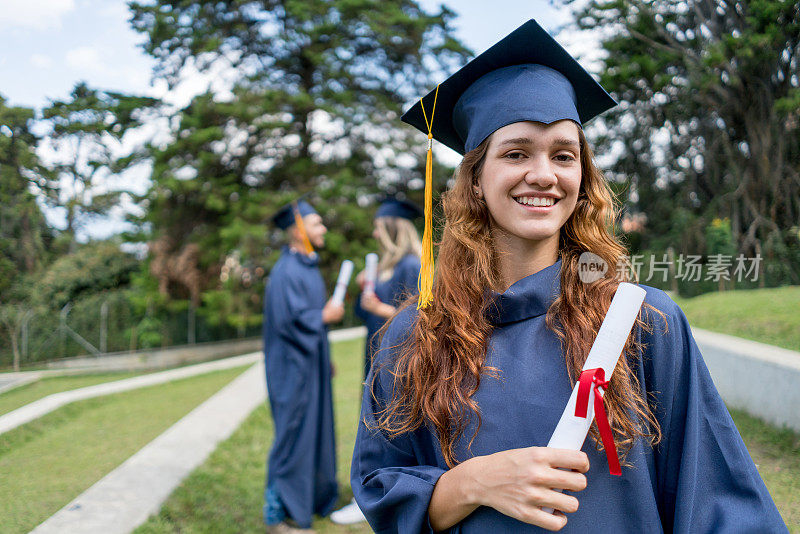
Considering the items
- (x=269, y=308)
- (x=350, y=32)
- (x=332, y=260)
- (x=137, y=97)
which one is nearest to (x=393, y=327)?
(x=137, y=97)

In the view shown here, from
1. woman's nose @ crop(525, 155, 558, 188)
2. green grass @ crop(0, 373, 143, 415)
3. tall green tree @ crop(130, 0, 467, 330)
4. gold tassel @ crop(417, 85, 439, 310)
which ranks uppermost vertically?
tall green tree @ crop(130, 0, 467, 330)

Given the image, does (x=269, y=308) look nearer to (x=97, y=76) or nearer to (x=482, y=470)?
(x=97, y=76)

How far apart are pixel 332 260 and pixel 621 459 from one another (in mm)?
15547

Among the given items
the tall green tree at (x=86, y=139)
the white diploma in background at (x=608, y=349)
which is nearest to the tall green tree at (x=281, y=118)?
the tall green tree at (x=86, y=139)

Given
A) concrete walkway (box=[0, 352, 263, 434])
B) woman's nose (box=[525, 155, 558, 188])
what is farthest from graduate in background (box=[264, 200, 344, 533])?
woman's nose (box=[525, 155, 558, 188])

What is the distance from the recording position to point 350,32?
6039 mm

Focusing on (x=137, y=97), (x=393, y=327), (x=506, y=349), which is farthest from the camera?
(x=137, y=97)

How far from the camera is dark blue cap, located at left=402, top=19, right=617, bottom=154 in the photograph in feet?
4.63

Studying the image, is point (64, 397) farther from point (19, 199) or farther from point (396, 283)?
point (396, 283)

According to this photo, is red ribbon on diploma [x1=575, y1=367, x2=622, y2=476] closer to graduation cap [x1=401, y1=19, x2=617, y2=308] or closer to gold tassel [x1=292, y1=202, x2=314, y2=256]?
graduation cap [x1=401, y1=19, x2=617, y2=308]

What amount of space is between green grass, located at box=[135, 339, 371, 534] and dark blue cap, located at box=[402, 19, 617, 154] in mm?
2685

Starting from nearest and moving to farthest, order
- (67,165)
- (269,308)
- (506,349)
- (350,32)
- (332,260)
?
(506,349) → (67,165) → (269,308) → (350,32) → (332,260)

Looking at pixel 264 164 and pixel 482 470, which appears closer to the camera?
pixel 482 470

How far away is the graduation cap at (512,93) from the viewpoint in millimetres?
1416
